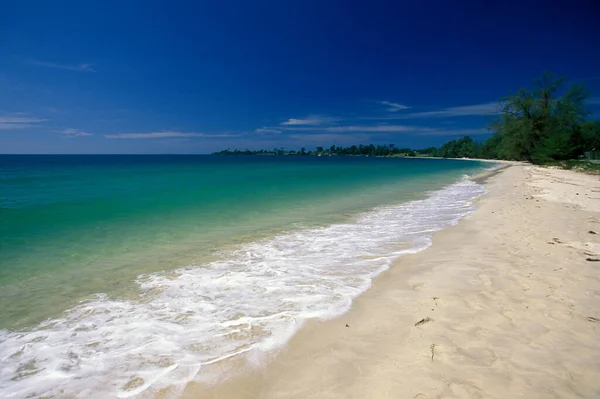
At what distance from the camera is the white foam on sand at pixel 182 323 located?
304cm

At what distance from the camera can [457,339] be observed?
3352 millimetres

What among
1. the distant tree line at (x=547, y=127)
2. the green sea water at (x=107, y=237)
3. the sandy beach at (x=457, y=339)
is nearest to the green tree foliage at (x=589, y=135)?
the distant tree line at (x=547, y=127)

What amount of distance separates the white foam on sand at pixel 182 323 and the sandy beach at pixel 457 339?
17.3 inches

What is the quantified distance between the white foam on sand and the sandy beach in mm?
438

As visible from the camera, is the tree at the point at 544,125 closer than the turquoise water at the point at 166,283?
No

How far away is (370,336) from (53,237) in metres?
10.4

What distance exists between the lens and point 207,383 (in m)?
2.88

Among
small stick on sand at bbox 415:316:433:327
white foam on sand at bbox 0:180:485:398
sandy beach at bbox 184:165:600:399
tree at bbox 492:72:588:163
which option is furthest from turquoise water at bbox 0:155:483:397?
tree at bbox 492:72:588:163

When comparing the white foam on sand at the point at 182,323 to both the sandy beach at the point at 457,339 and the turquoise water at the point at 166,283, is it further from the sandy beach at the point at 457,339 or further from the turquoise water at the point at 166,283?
the sandy beach at the point at 457,339

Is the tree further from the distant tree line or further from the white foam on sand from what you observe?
the white foam on sand

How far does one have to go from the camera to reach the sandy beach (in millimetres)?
2691

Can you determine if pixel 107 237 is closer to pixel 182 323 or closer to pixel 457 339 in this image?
pixel 182 323

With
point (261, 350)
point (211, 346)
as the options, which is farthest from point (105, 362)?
point (261, 350)

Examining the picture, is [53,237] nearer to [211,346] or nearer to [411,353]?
[211,346]
